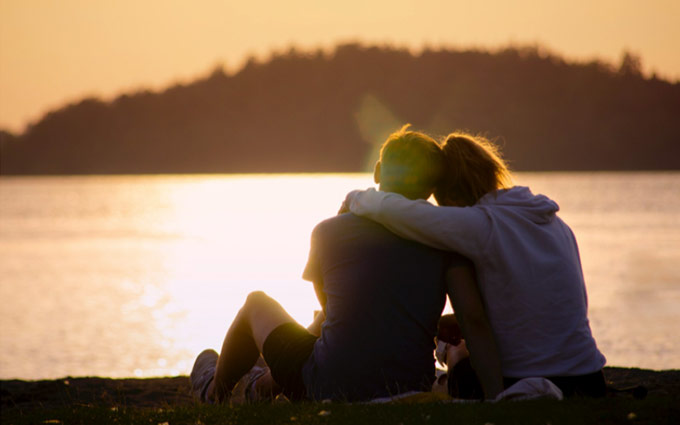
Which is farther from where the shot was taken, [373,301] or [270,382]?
[270,382]

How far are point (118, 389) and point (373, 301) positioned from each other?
14.0 feet

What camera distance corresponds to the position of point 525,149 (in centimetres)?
13712

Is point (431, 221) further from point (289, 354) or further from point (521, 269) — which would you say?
point (289, 354)

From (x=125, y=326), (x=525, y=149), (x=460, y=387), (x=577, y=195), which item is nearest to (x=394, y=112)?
(x=525, y=149)

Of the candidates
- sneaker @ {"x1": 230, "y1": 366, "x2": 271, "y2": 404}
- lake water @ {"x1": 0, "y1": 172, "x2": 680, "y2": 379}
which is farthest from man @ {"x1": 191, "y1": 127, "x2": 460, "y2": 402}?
lake water @ {"x1": 0, "y1": 172, "x2": 680, "y2": 379}

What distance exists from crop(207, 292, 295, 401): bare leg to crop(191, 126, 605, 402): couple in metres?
0.28

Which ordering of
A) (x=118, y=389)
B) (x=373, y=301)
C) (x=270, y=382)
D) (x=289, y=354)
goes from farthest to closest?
(x=118, y=389) < (x=270, y=382) < (x=289, y=354) < (x=373, y=301)

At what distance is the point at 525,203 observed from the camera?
4500 mm

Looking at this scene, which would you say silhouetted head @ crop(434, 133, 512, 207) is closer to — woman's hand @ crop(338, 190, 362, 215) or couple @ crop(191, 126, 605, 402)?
couple @ crop(191, 126, 605, 402)

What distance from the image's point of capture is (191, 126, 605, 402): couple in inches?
173

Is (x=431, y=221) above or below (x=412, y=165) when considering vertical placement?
below

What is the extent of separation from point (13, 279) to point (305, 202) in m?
64.5

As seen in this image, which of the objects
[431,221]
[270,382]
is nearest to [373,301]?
[431,221]

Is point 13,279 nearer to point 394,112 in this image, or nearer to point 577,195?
point 577,195
